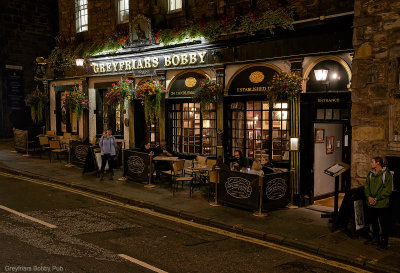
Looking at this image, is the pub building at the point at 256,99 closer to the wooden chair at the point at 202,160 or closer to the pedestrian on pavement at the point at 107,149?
the wooden chair at the point at 202,160

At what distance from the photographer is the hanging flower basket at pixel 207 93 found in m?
13.6

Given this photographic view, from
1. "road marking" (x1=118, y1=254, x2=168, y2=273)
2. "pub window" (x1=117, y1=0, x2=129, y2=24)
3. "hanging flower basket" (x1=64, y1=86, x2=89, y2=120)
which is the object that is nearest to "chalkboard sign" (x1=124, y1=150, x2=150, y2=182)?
"road marking" (x1=118, y1=254, x2=168, y2=273)

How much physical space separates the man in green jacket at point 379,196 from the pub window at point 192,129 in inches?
291

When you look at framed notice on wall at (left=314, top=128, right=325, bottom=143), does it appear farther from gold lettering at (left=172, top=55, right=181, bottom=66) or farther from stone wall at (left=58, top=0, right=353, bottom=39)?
gold lettering at (left=172, top=55, right=181, bottom=66)

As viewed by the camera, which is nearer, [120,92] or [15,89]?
[120,92]

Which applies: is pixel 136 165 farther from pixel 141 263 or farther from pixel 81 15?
pixel 81 15

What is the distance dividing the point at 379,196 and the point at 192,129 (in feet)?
28.5

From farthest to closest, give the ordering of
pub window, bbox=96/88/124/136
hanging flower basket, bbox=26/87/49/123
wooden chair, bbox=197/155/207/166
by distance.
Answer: hanging flower basket, bbox=26/87/49/123 → pub window, bbox=96/88/124/136 → wooden chair, bbox=197/155/207/166

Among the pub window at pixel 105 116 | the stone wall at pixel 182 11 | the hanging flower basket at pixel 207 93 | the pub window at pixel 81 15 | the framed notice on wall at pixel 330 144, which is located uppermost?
the pub window at pixel 81 15

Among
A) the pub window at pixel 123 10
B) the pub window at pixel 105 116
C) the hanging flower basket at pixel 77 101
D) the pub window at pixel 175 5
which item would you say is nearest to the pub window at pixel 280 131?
the pub window at pixel 175 5

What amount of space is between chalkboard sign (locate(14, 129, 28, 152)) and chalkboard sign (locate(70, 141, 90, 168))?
4792 mm

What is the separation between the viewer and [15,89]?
26266 millimetres

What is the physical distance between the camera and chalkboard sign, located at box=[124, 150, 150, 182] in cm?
1331

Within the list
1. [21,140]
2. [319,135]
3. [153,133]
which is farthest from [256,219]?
[21,140]
